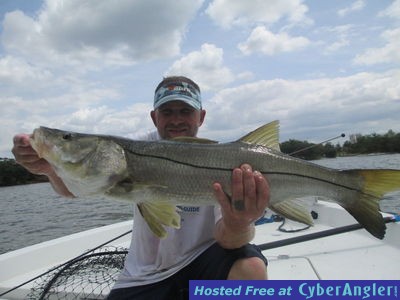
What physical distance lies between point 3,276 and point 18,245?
7584 millimetres

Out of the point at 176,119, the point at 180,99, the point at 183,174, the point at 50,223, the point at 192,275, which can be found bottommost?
the point at 50,223

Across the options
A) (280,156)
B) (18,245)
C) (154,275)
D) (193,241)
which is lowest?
(18,245)

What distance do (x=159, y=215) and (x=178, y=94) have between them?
1.59m

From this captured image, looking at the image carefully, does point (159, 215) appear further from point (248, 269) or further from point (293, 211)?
point (293, 211)

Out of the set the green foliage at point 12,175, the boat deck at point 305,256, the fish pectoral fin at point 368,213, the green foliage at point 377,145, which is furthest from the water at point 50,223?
the green foliage at point 377,145

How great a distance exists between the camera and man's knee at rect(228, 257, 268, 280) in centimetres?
311

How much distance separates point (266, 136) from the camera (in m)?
3.17

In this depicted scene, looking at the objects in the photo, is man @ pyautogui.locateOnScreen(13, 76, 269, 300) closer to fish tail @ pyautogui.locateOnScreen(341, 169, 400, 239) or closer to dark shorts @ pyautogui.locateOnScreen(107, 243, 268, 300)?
dark shorts @ pyautogui.locateOnScreen(107, 243, 268, 300)

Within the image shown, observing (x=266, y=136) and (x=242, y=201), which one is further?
(x=266, y=136)

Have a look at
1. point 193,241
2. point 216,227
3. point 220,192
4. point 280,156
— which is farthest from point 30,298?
point 280,156

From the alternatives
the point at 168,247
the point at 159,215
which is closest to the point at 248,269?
the point at 168,247

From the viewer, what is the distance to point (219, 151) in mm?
2982

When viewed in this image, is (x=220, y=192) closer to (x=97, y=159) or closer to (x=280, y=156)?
(x=280, y=156)

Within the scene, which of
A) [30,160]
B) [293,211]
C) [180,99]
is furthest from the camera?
[180,99]
